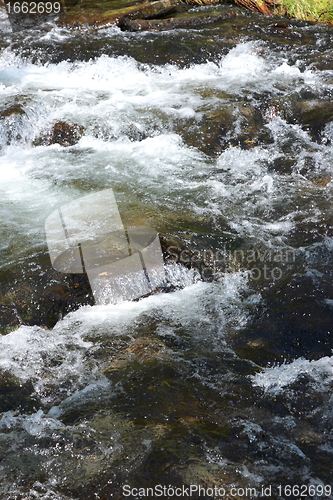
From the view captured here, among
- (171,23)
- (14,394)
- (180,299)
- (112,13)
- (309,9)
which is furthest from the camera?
(309,9)

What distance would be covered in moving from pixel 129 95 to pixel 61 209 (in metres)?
3.22

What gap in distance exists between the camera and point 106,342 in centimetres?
339

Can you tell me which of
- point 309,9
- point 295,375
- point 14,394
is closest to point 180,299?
point 295,375

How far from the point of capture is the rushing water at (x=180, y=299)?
2521mm

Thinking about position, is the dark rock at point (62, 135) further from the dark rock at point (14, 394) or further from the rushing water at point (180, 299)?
the dark rock at point (14, 394)

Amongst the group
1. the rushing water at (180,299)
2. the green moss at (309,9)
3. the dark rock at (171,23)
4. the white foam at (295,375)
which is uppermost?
the dark rock at (171,23)

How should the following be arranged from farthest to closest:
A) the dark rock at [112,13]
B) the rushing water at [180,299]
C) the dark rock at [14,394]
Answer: the dark rock at [112,13]
the dark rock at [14,394]
the rushing water at [180,299]

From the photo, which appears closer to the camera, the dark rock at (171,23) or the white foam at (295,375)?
the white foam at (295,375)

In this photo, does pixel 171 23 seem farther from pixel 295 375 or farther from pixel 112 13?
pixel 295 375

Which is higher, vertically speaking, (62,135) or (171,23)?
(171,23)

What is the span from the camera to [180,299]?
150 inches

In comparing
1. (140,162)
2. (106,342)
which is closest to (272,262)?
(106,342)

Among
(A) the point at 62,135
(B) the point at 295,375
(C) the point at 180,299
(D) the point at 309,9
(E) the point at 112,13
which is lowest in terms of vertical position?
(B) the point at 295,375

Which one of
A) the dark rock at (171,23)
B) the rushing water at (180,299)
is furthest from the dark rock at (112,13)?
the rushing water at (180,299)
